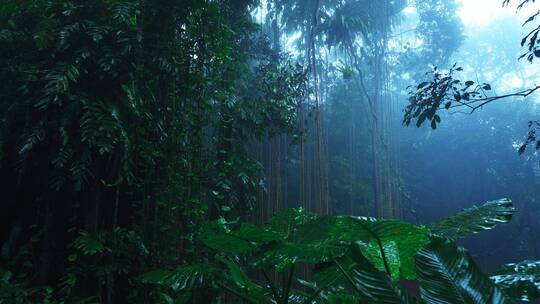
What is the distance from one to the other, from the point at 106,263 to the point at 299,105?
2.95 m

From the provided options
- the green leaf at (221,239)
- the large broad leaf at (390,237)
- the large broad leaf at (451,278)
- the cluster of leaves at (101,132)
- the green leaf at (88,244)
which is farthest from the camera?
the cluster of leaves at (101,132)

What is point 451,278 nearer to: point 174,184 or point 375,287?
point 375,287

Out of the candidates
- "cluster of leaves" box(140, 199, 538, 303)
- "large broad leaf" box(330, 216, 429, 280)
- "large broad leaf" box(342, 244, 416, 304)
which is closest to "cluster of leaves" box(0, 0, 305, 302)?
"cluster of leaves" box(140, 199, 538, 303)

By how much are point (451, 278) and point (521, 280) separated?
0.21 meters

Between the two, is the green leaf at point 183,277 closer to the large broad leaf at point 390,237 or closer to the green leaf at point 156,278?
the green leaf at point 156,278

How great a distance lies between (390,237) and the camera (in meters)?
0.83

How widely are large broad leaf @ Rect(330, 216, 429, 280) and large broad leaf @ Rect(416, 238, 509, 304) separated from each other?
9cm

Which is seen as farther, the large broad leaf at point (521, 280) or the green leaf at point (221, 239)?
the green leaf at point (221, 239)

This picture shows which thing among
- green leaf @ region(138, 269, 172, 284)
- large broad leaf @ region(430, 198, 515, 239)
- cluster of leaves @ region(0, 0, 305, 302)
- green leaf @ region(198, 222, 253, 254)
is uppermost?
cluster of leaves @ region(0, 0, 305, 302)

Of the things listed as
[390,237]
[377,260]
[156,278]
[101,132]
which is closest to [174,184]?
[101,132]

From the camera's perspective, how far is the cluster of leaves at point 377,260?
0.67 m

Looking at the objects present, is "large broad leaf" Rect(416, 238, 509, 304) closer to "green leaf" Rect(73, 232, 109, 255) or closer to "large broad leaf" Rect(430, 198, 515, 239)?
"large broad leaf" Rect(430, 198, 515, 239)

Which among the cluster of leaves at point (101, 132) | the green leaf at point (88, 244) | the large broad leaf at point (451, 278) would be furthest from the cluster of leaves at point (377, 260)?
the cluster of leaves at point (101, 132)

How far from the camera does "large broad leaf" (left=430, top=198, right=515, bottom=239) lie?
0.94 meters
